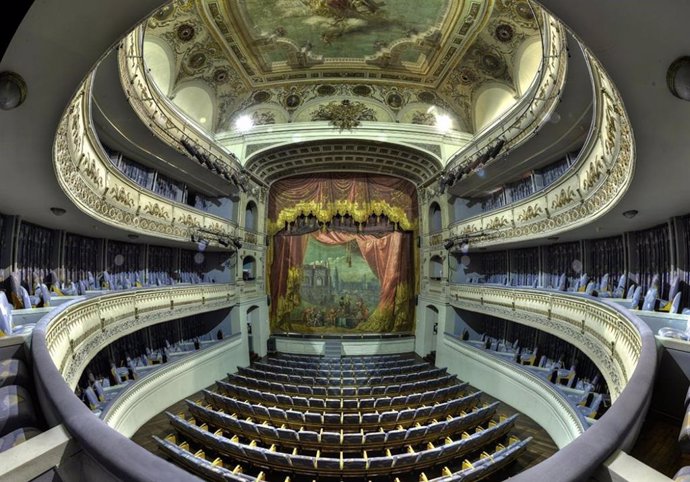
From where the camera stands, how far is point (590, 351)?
242 inches

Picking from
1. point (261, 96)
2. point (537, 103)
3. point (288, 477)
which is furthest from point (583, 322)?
point (261, 96)

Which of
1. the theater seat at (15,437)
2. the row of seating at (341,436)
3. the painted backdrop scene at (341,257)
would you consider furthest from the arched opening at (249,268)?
the theater seat at (15,437)

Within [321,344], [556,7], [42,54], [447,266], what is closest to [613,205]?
[556,7]

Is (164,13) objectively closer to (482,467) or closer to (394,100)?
(394,100)

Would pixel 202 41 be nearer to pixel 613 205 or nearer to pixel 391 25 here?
pixel 391 25

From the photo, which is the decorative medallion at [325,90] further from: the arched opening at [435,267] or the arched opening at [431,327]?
the arched opening at [431,327]

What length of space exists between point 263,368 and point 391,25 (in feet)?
50.6

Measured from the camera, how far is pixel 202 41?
12.1 metres

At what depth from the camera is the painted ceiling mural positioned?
36.4ft

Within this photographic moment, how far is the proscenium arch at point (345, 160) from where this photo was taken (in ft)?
53.6

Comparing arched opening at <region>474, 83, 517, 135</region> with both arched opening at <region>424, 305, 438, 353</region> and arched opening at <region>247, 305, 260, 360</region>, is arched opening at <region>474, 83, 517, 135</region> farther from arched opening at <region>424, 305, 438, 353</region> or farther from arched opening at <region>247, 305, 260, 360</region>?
arched opening at <region>247, 305, 260, 360</region>

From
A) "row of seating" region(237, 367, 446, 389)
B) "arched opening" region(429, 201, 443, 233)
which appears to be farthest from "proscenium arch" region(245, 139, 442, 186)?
"row of seating" region(237, 367, 446, 389)

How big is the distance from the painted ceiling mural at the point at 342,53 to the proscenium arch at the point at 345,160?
5.17ft

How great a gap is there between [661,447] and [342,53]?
15.7 meters
